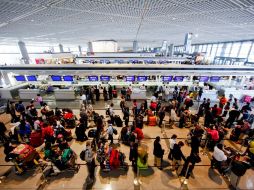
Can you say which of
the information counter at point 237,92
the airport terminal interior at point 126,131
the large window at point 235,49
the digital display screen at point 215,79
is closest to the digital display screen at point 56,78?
the airport terminal interior at point 126,131

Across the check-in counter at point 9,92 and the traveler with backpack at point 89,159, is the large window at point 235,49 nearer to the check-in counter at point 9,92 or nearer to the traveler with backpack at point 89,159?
the traveler with backpack at point 89,159

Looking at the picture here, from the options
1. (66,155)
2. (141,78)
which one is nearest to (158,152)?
(66,155)

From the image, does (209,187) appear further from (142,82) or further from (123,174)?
(142,82)

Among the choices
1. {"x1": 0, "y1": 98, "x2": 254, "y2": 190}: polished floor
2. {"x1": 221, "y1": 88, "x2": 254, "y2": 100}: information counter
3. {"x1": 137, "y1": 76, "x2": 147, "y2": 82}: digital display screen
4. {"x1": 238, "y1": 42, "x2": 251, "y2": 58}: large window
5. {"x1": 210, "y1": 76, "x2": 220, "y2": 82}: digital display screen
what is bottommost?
{"x1": 0, "y1": 98, "x2": 254, "y2": 190}: polished floor

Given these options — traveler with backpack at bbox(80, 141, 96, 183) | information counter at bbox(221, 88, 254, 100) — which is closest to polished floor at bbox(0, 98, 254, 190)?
traveler with backpack at bbox(80, 141, 96, 183)

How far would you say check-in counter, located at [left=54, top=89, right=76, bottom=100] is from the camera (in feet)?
39.2

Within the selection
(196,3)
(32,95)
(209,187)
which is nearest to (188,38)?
(196,3)

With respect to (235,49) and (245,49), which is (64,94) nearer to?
(245,49)

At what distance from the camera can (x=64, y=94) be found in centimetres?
1205

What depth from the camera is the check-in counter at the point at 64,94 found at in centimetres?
1195

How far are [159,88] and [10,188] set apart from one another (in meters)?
11.8

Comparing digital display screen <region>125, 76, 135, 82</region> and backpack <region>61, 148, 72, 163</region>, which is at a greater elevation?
digital display screen <region>125, 76, 135, 82</region>

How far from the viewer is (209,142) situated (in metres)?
6.27

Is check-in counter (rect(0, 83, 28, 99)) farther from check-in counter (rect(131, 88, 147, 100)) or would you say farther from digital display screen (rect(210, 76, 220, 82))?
digital display screen (rect(210, 76, 220, 82))
